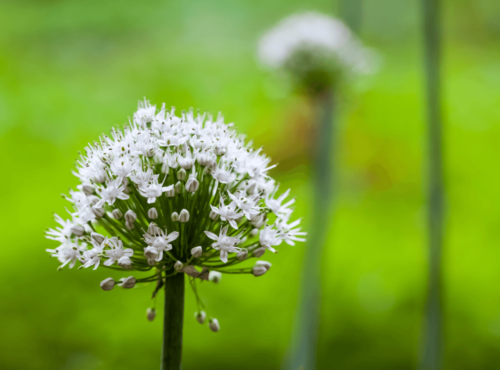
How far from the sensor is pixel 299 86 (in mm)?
1777

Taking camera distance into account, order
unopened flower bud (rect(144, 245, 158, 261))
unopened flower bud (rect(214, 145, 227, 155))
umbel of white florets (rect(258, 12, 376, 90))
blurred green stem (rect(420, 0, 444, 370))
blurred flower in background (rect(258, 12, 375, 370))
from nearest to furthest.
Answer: unopened flower bud (rect(144, 245, 158, 261)) → unopened flower bud (rect(214, 145, 227, 155)) → blurred green stem (rect(420, 0, 444, 370)) → blurred flower in background (rect(258, 12, 375, 370)) → umbel of white florets (rect(258, 12, 376, 90))

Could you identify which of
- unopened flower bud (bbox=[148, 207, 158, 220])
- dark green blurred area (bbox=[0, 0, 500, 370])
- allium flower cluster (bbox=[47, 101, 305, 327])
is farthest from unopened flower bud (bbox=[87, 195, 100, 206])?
dark green blurred area (bbox=[0, 0, 500, 370])

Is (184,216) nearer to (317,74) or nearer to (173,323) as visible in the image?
(173,323)

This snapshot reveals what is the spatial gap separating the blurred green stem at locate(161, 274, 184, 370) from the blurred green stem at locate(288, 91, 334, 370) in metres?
0.75

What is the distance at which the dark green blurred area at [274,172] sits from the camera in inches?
72.0

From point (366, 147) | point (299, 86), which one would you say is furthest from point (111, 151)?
point (366, 147)

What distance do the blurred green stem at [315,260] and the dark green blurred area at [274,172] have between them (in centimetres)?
37

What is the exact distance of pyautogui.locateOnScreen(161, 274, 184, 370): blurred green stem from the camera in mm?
631

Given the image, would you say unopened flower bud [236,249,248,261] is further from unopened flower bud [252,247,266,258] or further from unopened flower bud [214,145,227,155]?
unopened flower bud [214,145,227,155]

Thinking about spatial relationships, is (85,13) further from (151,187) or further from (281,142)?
(151,187)

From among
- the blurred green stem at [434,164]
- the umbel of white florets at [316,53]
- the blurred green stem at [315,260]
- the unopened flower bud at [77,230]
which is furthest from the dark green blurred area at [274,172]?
the unopened flower bud at [77,230]

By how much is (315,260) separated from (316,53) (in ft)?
2.68

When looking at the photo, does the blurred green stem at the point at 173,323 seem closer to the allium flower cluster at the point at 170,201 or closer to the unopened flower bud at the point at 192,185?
the allium flower cluster at the point at 170,201

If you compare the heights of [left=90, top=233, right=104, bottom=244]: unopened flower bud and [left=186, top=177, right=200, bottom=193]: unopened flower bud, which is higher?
[left=186, top=177, right=200, bottom=193]: unopened flower bud
